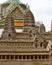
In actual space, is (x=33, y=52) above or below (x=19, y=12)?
below

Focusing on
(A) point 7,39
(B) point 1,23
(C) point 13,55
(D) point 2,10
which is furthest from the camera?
(D) point 2,10

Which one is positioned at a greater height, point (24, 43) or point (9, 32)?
point (9, 32)

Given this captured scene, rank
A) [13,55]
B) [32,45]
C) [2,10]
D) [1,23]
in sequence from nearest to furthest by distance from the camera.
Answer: [13,55] < [32,45] < [1,23] < [2,10]

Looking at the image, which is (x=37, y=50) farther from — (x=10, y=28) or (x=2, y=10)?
(x=2, y=10)

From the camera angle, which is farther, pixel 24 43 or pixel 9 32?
pixel 9 32

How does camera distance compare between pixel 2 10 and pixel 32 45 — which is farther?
pixel 2 10

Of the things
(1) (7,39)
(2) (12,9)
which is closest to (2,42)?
(1) (7,39)

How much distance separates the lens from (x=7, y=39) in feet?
143

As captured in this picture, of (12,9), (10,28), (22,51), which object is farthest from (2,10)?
(22,51)

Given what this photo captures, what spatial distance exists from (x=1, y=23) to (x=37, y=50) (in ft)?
55.0

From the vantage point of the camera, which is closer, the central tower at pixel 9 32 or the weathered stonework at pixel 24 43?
the weathered stonework at pixel 24 43

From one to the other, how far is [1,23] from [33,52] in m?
16.7

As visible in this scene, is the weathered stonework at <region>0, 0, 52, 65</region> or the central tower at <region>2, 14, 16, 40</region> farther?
the central tower at <region>2, 14, 16, 40</region>

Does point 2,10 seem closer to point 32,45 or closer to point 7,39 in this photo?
point 7,39
